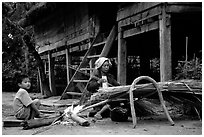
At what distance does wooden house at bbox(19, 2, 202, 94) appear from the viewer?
6383 millimetres

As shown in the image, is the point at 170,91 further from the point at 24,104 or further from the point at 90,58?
the point at 90,58

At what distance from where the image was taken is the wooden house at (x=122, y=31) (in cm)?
638

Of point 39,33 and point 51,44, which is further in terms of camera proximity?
point 39,33

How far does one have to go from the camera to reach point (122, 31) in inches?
314

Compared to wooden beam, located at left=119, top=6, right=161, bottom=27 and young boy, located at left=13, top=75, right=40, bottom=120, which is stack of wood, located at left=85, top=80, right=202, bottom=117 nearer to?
young boy, located at left=13, top=75, right=40, bottom=120

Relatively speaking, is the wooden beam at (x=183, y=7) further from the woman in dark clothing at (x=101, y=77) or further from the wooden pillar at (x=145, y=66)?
the wooden pillar at (x=145, y=66)

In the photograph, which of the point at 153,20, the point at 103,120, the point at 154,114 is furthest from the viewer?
the point at 153,20

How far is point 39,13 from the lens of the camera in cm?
1140

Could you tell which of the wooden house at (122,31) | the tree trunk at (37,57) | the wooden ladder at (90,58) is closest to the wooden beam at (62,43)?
the wooden house at (122,31)

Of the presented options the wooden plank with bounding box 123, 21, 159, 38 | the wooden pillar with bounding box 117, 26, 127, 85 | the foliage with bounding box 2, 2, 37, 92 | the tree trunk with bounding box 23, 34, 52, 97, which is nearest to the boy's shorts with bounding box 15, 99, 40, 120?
the wooden pillar with bounding box 117, 26, 127, 85

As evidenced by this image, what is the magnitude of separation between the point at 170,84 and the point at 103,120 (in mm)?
1292

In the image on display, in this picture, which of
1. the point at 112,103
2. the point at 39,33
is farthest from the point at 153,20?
the point at 39,33

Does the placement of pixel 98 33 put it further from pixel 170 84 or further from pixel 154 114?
pixel 170 84

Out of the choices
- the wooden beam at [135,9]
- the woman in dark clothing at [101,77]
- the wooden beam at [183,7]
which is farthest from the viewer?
the wooden beam at [135,9]
